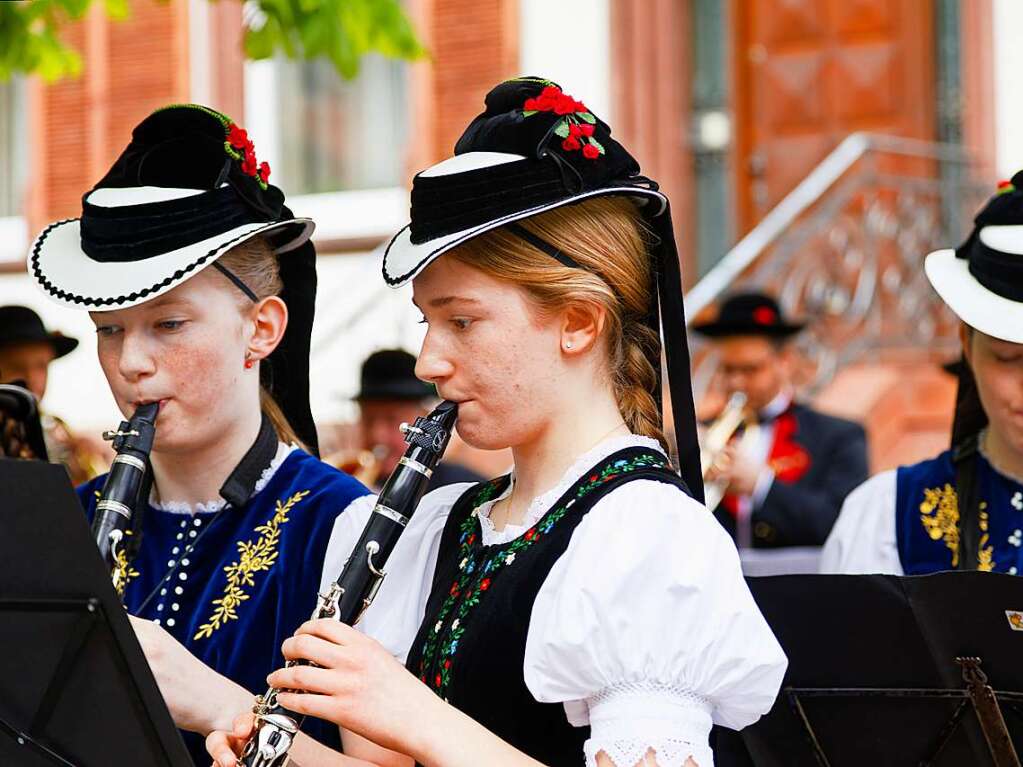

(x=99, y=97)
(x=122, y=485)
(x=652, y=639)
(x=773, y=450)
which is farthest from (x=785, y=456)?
(x=99, y=97)

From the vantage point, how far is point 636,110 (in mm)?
9602

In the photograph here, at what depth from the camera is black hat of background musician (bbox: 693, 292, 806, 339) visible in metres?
6.64

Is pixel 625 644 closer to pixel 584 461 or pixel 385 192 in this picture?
pixel 584 461

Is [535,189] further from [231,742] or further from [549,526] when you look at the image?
[231,742]

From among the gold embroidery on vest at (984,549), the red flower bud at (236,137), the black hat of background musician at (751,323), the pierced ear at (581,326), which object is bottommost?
the black hat of background musician at (751,323)

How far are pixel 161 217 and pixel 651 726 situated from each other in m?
1.30

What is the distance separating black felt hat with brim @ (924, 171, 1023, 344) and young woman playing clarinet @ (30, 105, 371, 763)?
1.21 m

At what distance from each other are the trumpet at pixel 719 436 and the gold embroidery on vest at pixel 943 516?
2.56m

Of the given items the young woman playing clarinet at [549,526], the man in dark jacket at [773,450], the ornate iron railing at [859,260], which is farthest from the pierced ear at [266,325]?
the ornate iron railing at [859,260]

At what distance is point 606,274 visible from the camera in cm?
238

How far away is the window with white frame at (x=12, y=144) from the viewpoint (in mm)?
11703

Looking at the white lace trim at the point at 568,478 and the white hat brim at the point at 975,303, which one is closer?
the white lace trim at the point at 568,478

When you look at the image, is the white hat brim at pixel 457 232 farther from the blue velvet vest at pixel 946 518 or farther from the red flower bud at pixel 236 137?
the blue velvet vest at pixel 946 518

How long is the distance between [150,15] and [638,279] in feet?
29.0
